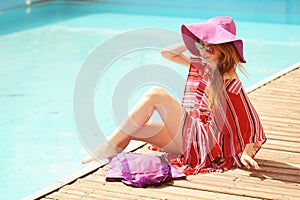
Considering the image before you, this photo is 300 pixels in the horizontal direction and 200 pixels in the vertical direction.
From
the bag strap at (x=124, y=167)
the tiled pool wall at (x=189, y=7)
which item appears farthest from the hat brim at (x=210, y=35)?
the tiled pool wall at (x=189, y=7)

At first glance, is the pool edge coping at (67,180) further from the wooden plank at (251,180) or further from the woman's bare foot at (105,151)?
the wooden plank at (251,180)

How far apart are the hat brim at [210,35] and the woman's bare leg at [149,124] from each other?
0.34 m

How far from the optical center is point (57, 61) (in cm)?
853

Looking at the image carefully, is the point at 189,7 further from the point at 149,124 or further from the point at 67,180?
the point at 67,180

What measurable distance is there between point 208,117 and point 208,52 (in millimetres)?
380

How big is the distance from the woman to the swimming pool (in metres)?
1.08

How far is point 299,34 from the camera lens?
10.3m

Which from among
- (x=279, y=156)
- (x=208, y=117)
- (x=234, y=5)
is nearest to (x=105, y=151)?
(x=208, y=117)

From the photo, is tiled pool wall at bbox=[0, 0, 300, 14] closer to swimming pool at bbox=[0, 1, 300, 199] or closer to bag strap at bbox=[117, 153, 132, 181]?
swimming pool at bbox=[0, 1, 300, 199]

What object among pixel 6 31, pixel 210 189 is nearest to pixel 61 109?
pixel 210 189

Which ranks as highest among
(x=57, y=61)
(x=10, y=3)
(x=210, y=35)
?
(x=10, y=3)

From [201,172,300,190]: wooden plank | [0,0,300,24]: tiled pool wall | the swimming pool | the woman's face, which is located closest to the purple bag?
[201,172,300,190]: wooden plank

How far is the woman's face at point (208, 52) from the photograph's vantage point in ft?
12.0

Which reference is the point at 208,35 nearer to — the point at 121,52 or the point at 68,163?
the point at 68,163
